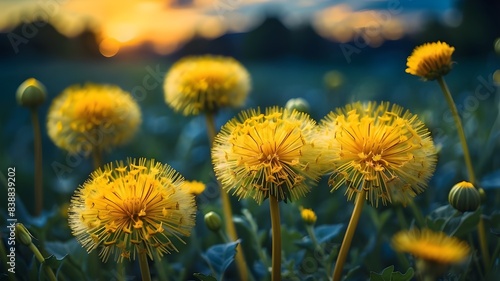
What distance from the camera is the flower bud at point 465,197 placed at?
3.90ft

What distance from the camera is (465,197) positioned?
3.91 ft

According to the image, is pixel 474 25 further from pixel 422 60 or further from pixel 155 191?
pixel 155 191

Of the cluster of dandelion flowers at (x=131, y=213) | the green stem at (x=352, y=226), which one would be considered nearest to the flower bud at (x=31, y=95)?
the cluster of dandelion flowers at (x=131, y=213)

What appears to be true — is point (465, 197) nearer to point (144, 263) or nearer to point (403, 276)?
point (403, 276)

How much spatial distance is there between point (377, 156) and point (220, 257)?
1.43 feet

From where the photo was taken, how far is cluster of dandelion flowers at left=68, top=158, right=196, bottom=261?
39.9 inches

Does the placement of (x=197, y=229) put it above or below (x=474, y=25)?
below

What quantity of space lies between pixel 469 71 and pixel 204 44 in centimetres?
144

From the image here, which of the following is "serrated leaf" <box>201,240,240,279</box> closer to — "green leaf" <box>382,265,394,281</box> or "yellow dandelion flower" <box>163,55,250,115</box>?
"green leaf" <box>382,265,394,281</box>

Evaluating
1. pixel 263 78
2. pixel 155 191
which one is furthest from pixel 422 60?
pixel 263 78

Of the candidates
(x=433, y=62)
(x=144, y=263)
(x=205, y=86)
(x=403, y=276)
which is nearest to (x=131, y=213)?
(x=144, y=263)

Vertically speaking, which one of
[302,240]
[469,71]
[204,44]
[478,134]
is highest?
[204,44]

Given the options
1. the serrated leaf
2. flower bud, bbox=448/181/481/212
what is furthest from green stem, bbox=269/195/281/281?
flower bud, bbox=448/181/481/212

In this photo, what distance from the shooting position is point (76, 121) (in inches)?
63.6
